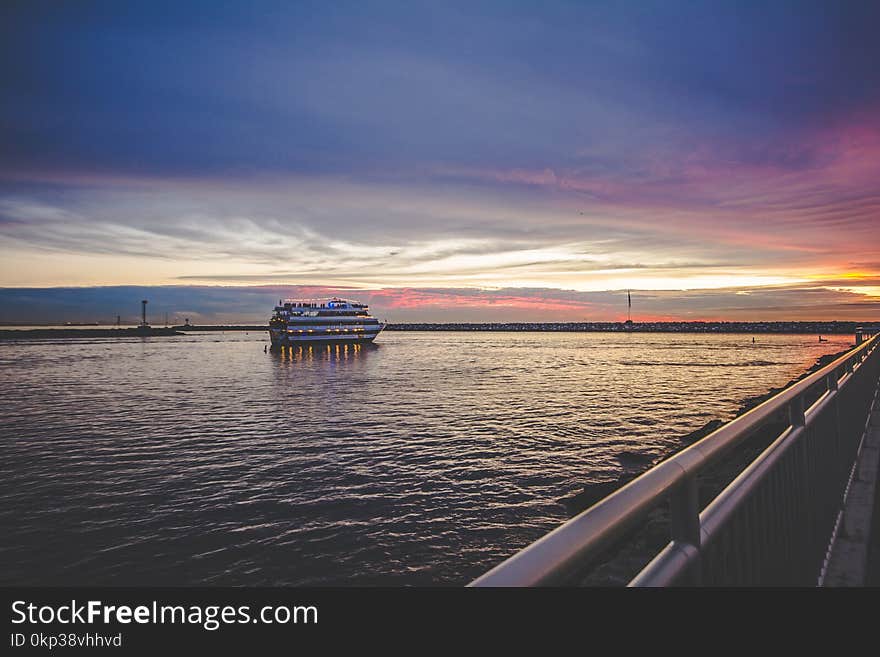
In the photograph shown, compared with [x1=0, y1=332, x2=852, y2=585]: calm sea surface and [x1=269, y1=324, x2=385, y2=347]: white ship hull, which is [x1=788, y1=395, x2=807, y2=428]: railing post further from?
[x1=269, y1=324, x2=385, y2=347]: white ship hull

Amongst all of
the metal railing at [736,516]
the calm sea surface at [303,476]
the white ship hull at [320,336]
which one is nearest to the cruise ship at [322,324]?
the white ship hull at [320,336]

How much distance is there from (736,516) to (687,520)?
0.68 meters

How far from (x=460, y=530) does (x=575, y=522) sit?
10.2 meters

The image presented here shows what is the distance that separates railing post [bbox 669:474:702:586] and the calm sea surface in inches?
297

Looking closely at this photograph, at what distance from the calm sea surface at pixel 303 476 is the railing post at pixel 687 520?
24.7ft

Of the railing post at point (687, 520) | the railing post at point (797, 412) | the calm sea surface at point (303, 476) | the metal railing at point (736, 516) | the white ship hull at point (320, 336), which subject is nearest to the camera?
the metal railing at point (736, 516)

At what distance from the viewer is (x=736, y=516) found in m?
2.54

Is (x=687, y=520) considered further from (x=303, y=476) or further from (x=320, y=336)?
(x=320, y=336)

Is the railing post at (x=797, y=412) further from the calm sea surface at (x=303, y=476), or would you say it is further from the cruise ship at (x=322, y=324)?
the cruise ship at (x=322, y=324)

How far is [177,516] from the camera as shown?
1184cm

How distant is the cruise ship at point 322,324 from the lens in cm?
10900

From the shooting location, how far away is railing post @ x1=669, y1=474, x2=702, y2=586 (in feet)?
6.57

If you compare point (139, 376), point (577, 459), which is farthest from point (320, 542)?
point (139, 376)

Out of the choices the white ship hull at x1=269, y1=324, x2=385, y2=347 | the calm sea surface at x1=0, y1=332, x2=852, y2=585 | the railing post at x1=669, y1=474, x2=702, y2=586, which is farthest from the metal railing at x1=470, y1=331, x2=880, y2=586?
the white ship hull at x1=269, y1=324, x2=385, y2=347
